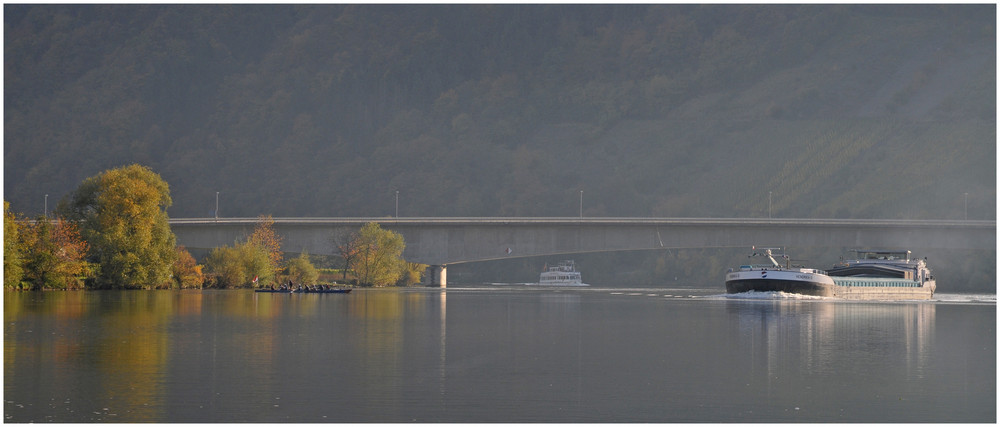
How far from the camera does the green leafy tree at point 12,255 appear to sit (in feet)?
303

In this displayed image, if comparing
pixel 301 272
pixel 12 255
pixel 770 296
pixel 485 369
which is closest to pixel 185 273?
pixel 301 272

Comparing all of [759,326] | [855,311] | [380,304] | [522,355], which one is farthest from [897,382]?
[380,304]

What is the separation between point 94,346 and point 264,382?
12.2 m

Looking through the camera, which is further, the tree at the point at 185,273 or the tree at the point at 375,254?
the tree at the point at 375,254

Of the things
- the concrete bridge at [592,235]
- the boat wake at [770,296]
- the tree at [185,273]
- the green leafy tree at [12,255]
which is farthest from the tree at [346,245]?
the green leafy tree at [12,255]

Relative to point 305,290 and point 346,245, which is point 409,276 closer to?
point 346,245

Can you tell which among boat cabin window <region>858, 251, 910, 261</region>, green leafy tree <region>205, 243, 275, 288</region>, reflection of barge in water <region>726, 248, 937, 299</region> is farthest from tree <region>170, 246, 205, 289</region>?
boat cabin window <region>858, 251, 910, 261</region>

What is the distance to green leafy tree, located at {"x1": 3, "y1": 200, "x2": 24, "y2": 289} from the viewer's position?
92.4m

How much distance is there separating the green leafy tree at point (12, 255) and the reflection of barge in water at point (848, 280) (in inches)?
2411

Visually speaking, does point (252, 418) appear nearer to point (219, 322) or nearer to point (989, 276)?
point (219, 322)

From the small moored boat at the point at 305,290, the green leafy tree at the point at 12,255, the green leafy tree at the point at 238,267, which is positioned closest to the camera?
the green leafy tree at the point at 12,255

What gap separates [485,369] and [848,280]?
86.1 metres

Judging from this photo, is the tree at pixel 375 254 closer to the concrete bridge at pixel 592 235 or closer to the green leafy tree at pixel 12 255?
the concrete bridge at pixel 592 235

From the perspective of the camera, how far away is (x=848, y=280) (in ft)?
380
